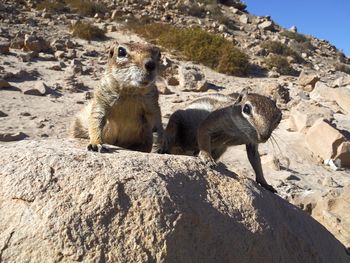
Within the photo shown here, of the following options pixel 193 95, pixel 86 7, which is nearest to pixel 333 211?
pixel 193 95

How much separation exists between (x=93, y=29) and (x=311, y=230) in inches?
626

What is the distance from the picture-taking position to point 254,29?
2681cm

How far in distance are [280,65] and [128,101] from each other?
53.4 ft

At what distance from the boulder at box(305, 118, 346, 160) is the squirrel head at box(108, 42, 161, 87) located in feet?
23.6

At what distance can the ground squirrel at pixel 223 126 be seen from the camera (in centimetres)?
425

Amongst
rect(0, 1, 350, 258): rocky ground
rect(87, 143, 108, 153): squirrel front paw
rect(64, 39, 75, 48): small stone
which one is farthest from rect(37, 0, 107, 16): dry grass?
rect(87, 143, 108, 153): squirrel front paw

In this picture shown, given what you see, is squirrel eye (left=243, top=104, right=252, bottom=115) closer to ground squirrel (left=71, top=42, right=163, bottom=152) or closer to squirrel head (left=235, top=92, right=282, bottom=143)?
squirrel head (left=235, top=92, right=282, bottom=143)

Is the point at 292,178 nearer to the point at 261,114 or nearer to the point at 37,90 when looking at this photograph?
the point at 261,114

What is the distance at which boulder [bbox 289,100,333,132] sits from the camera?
11.2 metres

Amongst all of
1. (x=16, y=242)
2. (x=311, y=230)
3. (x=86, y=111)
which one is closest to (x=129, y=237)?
(x=16, y=242)

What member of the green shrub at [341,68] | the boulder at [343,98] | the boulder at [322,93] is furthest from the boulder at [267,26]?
the boulder at [343,98]

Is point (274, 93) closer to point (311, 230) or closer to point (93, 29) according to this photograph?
point (93, 29)

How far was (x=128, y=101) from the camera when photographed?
4.32 meters

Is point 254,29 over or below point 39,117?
over
